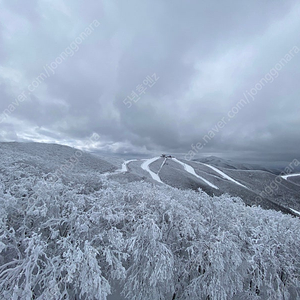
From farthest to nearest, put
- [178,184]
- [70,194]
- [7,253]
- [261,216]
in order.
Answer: [178,184]
[261,216]
[70,194]
[7,253]

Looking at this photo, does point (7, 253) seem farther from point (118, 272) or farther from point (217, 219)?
point (217, 219)

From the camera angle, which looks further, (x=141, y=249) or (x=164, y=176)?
(x=164, y=176)

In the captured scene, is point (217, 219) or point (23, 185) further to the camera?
point (217, 219)

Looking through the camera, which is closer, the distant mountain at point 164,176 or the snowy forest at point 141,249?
the snowy forest at point 141,249

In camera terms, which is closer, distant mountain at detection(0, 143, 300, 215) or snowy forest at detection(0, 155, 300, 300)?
snowy forest at detection(0, 155, 300, 300)

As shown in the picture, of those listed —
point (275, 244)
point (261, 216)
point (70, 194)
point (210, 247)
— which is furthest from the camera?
point (261, 216)

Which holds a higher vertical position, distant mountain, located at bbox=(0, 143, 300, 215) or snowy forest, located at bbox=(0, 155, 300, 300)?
distant mountain, located at bbox=(0, 143, 300, 215)

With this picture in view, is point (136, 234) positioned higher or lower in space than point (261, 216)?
lower

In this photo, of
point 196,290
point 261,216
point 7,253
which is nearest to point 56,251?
point 7,253

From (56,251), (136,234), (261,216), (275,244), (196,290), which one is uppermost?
(261,216)

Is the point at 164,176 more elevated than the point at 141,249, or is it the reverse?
the point at 164,176

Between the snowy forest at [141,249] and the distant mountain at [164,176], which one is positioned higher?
the distant mountain at [164,176]
